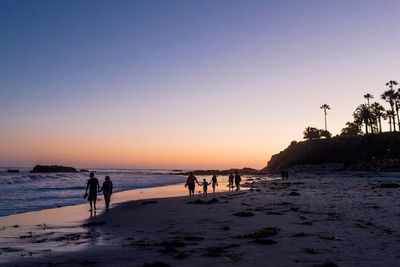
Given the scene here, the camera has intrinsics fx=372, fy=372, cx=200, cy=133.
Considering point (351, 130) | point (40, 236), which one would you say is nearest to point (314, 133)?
point (351, 130)

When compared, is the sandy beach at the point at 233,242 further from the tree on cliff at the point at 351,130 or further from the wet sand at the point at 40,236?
the tree on cliff at the point at 351,130

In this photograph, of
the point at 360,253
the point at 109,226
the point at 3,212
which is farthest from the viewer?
the point at 3,212

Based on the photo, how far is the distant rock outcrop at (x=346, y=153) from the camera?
100 meters

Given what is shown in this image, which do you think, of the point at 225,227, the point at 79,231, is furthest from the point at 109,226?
the point at 225,227

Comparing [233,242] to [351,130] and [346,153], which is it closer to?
[346,153]

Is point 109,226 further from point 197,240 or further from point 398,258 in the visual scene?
point 398,258

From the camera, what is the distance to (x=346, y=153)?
122 meters

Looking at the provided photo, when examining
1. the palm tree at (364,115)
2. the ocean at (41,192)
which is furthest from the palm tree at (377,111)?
the ocean at (41,192)

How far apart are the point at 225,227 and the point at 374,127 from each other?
5724 inches

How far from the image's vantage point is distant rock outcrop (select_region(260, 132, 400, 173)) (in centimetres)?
10028

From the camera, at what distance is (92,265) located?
839 centimetres

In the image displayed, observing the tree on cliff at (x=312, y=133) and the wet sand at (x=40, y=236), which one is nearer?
the wet sand at (x=40, y=236)

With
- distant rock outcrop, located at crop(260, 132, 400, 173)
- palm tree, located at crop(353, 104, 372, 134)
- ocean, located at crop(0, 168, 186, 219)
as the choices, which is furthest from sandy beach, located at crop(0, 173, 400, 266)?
palm tree, located at crop(353, 104, 372, 134)

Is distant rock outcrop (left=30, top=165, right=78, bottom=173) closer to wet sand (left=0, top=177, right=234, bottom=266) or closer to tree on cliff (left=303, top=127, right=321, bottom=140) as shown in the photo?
tree on cliff (left=303, top=127, right=321, bottom=140)
